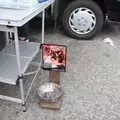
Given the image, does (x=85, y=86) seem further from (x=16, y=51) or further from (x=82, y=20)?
(x=82, y=20)

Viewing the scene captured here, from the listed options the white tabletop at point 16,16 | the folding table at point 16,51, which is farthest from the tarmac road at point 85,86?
the white tabletop at point 16,16

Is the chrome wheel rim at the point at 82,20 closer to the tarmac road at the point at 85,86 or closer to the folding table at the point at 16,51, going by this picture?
the tarmac road at the point at 85,86

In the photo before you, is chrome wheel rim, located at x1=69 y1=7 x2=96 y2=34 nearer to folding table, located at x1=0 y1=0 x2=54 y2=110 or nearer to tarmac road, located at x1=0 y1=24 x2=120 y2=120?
tarmac road, located at x1=0 y1=24 x2=120 y2=120

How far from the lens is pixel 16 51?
183cm

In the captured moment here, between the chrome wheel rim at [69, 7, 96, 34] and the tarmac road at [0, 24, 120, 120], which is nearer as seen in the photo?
the tarmac road at [0, 24, 120, 120]

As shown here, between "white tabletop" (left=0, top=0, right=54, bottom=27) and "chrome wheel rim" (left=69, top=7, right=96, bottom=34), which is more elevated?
"white tabletop" (left=0, top=0, right=54, bottom=27)

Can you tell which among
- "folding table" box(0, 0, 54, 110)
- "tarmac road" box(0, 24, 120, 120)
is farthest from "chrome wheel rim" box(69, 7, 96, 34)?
"folding table" box(0, 0, 54, 110)

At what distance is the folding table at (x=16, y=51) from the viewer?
1.67 meters

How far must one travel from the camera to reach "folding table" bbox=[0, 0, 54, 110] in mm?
1675

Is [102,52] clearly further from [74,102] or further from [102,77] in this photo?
[74,102]

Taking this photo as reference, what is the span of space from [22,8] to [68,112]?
0.95 metres

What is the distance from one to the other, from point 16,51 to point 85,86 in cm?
94

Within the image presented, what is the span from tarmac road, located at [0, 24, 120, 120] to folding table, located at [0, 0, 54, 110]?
110 mm

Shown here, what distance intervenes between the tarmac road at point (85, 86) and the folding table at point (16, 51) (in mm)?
110
